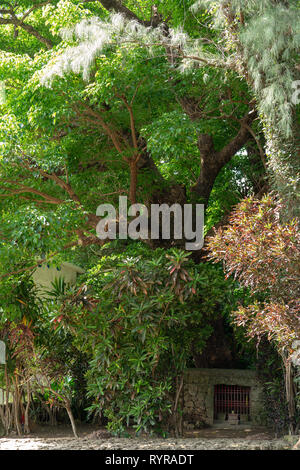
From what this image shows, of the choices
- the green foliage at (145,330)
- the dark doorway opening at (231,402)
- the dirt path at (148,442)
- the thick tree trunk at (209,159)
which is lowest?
the dirt path at (148,442)

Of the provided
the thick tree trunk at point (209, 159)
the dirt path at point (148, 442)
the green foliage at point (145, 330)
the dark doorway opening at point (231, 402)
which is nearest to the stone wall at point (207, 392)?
the dark doorway opening at point (231, 402)

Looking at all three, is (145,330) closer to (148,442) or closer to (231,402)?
(148,442)

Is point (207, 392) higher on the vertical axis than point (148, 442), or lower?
higher

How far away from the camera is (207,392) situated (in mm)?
8312

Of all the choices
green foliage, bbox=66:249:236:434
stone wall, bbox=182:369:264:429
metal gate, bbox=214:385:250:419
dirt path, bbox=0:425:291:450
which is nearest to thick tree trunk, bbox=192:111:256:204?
green foliage, bbox=66:249:236:434

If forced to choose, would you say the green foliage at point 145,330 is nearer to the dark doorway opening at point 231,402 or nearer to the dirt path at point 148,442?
the dirt path at point 148,442

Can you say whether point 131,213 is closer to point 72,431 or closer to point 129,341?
point 129,341

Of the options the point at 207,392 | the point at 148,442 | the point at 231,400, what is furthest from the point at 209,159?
the point at 148,442

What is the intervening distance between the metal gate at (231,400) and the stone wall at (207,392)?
10cm

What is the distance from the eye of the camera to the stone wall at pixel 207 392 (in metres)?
8.12

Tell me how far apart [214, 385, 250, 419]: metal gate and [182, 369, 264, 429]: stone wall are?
103 mm

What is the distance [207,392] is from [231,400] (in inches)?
17.2

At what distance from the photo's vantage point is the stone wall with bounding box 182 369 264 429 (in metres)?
8.12

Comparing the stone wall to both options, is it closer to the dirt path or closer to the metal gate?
the metal gate
